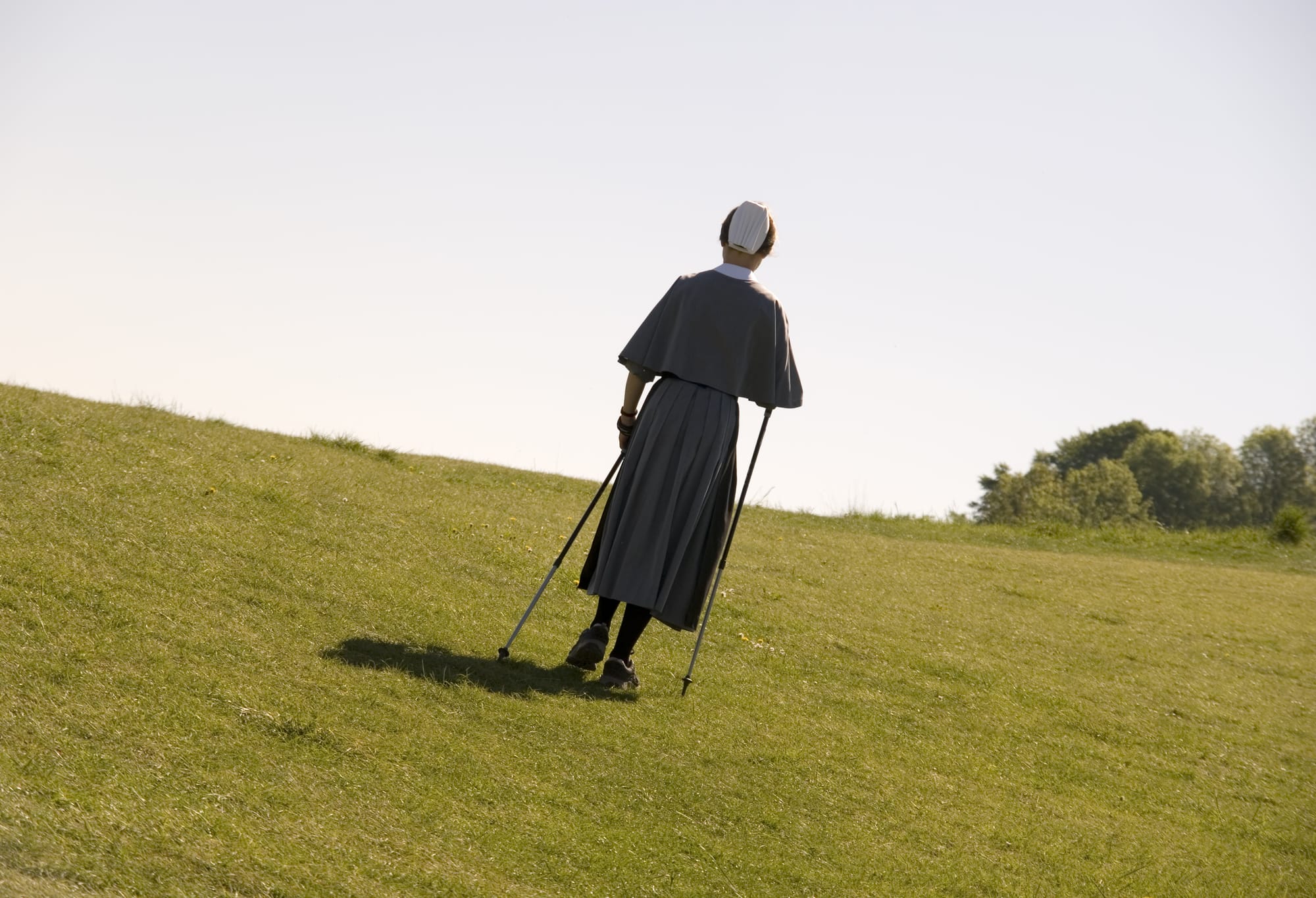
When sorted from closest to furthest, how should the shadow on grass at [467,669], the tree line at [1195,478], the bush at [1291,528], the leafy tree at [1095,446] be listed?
the shadow on grass at [467,669] < the bush at [1291,528] < the tree line at [1195,478] < the leafy tree at [1095,446]

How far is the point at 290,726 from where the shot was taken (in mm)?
5555

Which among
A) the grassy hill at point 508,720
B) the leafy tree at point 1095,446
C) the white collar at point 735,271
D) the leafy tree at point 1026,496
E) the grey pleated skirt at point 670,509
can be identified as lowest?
the grassy hill at point 508,720

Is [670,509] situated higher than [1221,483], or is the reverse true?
[1221,483]

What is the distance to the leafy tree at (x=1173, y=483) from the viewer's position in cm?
8225

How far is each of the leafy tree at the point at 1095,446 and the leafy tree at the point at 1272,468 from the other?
23.0ft

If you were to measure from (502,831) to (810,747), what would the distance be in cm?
243

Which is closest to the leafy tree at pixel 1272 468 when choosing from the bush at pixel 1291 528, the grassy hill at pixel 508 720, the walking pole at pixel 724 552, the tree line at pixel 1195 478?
the tree line at pixel 1195 478

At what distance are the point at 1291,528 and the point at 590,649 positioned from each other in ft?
57.8

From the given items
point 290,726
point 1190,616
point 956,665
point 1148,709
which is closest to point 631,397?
point 290,726

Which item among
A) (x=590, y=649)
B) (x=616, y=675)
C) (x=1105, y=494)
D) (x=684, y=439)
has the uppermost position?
(x=1105, y=494)

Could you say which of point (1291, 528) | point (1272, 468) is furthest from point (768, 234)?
point (1272, 468)

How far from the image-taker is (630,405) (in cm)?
759

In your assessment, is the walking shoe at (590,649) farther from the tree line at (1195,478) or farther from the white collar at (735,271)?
the tree line at (1195,478)

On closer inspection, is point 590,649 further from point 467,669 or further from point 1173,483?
point 1173,483
